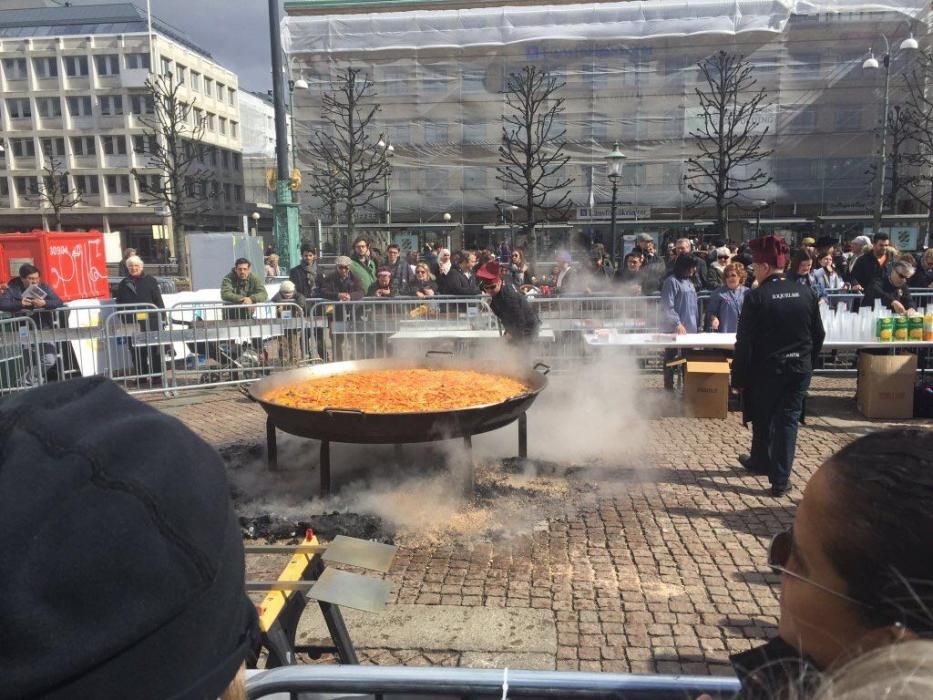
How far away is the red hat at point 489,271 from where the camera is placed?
24.5 ft

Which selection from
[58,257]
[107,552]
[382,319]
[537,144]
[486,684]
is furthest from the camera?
[537,144]

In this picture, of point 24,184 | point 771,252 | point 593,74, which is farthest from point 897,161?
point 24,184

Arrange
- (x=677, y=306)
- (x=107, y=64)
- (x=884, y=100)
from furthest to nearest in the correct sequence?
(x=107, y=64), (x=884, y=100), (x=677, y=306)

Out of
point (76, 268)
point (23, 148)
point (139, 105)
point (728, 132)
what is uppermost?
point (139, 105)

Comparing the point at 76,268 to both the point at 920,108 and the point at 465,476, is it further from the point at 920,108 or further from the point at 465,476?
the point at 920,108

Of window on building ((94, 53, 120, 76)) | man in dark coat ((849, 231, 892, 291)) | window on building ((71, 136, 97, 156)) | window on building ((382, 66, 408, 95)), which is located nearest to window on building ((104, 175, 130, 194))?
window on building ((71, 136, 97, 156))

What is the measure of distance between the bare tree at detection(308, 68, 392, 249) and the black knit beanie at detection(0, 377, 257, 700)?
33188mm

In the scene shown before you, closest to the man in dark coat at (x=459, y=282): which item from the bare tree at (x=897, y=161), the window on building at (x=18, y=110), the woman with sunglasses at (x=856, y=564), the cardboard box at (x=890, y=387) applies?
the cardboard box at (x=890, y=387)

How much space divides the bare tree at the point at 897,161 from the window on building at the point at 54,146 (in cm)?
7069

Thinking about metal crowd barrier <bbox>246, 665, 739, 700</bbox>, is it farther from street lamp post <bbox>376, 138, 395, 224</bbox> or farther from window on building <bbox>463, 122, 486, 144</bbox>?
window on building <bbox>463, 122, 486, 144</bbox>

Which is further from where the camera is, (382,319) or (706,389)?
(382,319)

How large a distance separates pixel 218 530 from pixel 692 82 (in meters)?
39.9

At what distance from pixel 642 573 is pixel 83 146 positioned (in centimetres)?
7869

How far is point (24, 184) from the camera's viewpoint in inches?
2687
